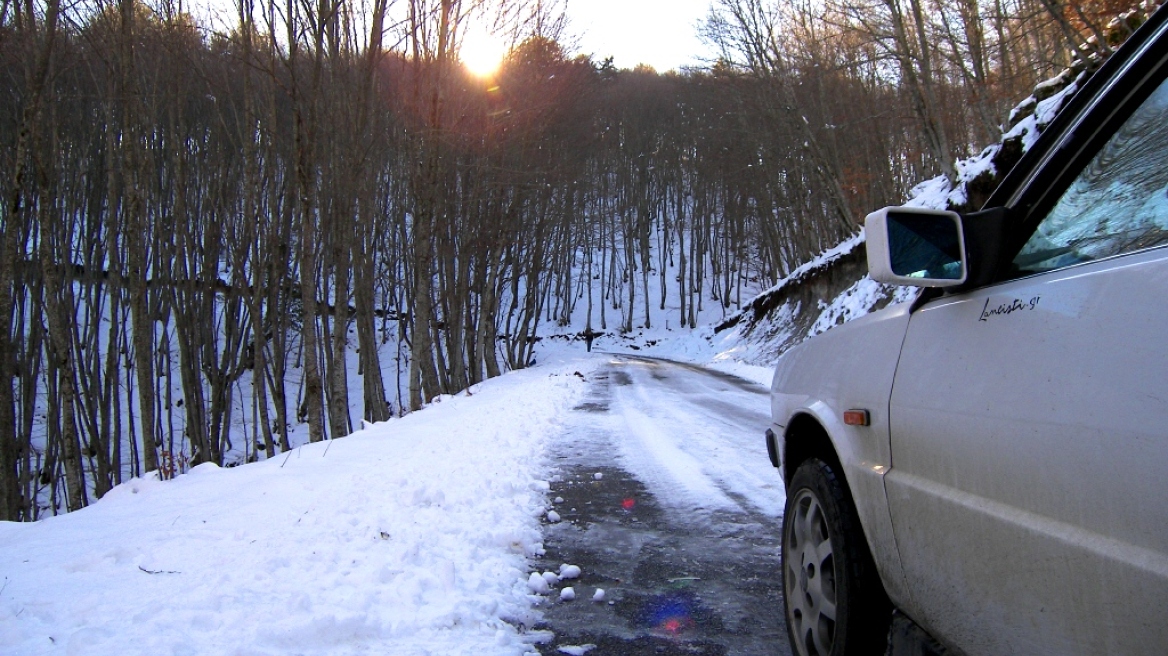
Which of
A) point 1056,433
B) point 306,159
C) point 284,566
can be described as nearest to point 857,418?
point 1056,433

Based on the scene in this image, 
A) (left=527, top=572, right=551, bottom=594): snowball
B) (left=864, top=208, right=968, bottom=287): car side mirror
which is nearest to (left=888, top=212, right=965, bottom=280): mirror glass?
(left=864, top=208, right=968, bottom=287): car side mirror

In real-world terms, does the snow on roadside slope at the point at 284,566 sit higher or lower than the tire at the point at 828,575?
lower

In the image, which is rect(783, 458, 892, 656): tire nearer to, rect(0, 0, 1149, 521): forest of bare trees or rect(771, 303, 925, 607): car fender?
rect(771, 303, 925, 607): car fender

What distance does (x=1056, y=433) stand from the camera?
1.43 meters

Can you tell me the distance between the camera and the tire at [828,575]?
2252 mm

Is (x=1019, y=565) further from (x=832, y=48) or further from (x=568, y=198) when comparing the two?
(x=568, y=198)

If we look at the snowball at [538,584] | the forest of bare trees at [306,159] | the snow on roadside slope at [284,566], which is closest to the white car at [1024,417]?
the snowball at [538,584]

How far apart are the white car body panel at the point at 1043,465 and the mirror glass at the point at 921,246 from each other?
12 cm

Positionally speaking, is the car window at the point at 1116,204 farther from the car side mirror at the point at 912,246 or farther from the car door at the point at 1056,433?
A: the car side mirror at the point at 912,246

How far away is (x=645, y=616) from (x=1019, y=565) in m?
2.14

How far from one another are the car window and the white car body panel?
123 mm

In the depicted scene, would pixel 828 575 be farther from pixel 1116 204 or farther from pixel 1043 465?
pixel 1116 204

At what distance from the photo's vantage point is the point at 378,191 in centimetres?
2397

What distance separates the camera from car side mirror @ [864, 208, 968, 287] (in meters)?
2.02
